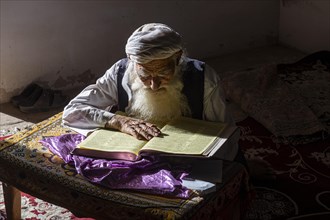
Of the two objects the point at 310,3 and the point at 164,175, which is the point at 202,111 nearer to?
the point at 164,175

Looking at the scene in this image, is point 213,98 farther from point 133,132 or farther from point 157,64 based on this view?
point 133,132

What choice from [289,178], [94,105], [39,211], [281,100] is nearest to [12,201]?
[39,211]

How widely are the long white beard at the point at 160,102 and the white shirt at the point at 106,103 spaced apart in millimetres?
80

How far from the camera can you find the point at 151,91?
298 cm

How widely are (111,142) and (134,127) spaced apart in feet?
0.45

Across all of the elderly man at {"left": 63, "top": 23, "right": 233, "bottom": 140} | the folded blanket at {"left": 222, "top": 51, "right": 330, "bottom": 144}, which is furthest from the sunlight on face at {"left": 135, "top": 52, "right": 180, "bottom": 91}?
the folded blanket at {"left": 222, "top": 51, "right": 330, "bottom": 144}

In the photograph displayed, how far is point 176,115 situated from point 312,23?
356 centimetres

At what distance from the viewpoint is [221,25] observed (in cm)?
618

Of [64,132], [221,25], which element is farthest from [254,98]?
[64,132]

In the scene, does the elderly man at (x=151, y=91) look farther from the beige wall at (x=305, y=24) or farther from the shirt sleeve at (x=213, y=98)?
the beige wall at (x=305, y=24)

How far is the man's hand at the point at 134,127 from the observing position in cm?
276

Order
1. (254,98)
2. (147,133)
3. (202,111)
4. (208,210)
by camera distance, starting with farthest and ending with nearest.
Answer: (254,98)
(202,111)
(147,133)
(208,210)

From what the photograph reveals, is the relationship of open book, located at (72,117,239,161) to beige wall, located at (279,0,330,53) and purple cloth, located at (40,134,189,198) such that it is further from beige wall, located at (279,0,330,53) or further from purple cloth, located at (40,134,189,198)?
beige wall, located at (279,0,330,53)

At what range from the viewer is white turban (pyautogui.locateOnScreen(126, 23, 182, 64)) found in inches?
108
